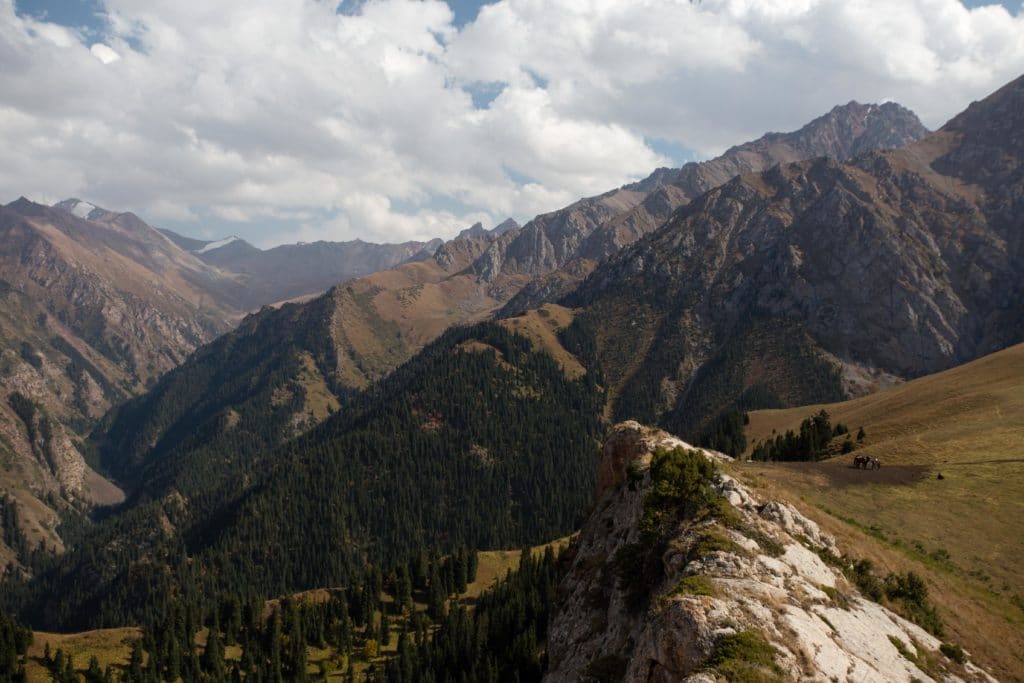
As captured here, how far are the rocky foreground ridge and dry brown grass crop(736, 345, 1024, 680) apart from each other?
5.22m

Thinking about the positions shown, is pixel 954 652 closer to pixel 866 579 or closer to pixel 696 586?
pixel 866 579

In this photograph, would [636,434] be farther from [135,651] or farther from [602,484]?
[135,651]

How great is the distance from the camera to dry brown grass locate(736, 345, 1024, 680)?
4188 cm

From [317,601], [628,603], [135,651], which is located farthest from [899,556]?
[135,651]

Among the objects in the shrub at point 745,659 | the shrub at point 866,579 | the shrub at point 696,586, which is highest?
the shrub at point 696,586

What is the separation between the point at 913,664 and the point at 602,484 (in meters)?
34.1

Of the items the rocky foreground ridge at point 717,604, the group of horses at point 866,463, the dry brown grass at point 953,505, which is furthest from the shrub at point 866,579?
the group of horses at point 866,463

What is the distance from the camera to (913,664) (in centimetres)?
3297

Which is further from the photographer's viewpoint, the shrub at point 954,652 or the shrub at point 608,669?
the shrub at point 954,652

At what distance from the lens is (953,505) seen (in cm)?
5944

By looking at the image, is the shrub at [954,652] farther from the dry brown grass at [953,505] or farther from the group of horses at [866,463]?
the group of horses at [866,463]

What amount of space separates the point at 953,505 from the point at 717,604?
146ft

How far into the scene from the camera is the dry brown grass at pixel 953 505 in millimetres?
41875

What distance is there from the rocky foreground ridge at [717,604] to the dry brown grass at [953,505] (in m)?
5.22
